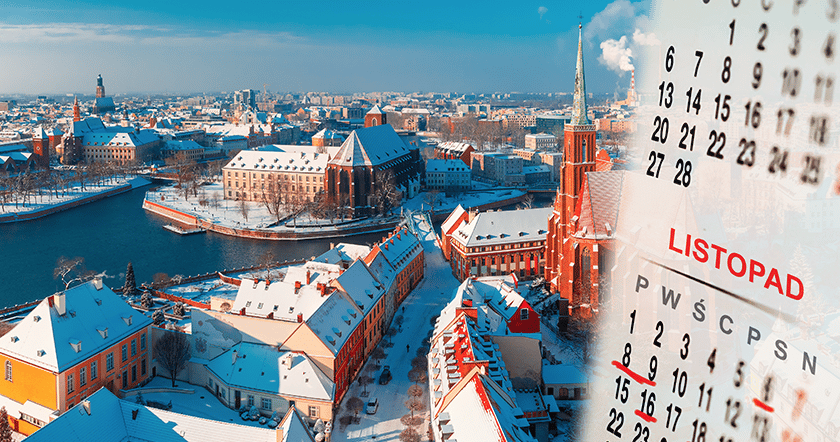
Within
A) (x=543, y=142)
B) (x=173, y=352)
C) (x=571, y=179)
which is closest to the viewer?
(x=173, y=352)

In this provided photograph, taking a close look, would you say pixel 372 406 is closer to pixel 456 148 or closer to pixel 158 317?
pixel 158 317

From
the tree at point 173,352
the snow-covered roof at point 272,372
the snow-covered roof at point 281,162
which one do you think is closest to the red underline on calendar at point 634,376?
the snow-covered roof at point 272,372

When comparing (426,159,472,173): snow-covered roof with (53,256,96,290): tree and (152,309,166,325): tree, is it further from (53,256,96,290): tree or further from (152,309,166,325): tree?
(152,309,166,325): tree

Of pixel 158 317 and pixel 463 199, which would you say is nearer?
pixel 158 317

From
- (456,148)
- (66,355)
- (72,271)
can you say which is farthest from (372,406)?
(456,148)

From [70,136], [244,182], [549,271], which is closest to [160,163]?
[70,136]

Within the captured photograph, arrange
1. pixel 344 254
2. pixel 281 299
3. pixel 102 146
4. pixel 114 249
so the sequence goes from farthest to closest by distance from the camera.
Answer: pixel 102 146, pixel 114 249, pixel 344 254, pixel 281 299

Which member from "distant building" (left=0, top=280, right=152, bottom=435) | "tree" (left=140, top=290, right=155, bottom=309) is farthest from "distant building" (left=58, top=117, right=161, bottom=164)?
"distant building" (left=0, top=280, right=152, bottom=435)
